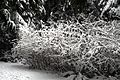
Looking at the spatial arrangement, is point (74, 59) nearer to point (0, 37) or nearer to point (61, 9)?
point (0, 37)

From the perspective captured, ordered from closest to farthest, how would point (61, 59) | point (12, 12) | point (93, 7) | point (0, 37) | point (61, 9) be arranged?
point (61, 59) < point (12, 12) < point (0, 37) < point (93, 7) < point (61, 9)

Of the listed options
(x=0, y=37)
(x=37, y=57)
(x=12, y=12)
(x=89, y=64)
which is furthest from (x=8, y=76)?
(x=0, y=37)

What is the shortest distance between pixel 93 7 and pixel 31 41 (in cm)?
504

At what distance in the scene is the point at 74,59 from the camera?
503cm

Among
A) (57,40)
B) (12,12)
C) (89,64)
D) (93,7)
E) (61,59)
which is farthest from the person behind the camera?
(93,7)

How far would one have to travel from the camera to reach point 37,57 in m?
5.94

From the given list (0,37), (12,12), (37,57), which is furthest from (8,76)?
(0,37)

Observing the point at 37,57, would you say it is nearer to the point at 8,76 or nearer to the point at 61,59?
the point at 61,59

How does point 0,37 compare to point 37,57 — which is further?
point 0,37

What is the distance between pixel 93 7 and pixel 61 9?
175 centimetres

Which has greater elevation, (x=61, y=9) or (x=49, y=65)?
(x=61, y=9)

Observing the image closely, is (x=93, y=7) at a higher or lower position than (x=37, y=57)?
higher

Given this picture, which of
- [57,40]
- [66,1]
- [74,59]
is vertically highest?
[66,1]

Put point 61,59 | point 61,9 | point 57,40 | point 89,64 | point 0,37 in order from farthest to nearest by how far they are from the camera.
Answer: point 61,9 → point 0,37 → point 57,40 → point 61,59 → point 89,64
